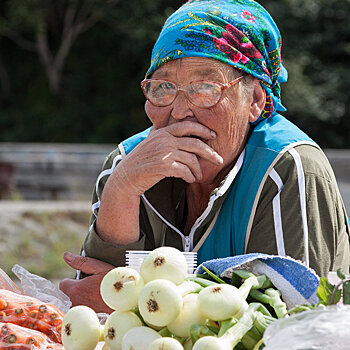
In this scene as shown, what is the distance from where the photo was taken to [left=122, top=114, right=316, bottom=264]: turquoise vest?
2088 millimetres

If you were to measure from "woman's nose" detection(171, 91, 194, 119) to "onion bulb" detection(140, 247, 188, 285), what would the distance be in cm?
71

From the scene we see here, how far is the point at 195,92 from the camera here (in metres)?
2.05

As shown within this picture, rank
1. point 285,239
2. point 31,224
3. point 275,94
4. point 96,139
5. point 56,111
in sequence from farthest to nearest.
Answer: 1. point 56,111
2. point 96,139
3. point 31,224
4. point 275,94
5. point 285,239

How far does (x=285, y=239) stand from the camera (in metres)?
1.98

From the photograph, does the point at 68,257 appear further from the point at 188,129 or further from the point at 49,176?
the point at 49,176

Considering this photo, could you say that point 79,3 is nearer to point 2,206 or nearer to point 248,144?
point 2,206

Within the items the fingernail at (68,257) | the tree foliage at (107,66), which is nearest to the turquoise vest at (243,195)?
the fingernail at (68,257)

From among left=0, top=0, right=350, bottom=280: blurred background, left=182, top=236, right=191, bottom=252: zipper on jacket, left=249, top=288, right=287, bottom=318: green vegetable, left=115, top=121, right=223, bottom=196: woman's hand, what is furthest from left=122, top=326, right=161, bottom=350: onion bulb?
left=0, top=0, right=350, bottom=280: blurred background

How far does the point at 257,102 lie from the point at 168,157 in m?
0.42

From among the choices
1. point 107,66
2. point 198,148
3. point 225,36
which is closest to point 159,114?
point 198,148

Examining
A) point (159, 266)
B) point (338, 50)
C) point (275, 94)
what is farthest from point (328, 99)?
point (159, 266)

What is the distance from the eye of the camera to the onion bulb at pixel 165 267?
1.42 meters

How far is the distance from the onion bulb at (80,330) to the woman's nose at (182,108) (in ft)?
2.66

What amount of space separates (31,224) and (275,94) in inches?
155
